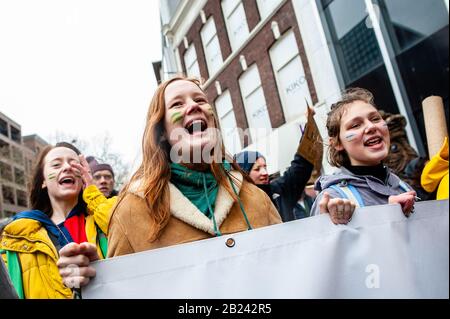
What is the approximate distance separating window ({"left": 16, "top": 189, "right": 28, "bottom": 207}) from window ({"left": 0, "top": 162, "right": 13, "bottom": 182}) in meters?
0.10

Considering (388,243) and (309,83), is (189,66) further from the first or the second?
(388,243)

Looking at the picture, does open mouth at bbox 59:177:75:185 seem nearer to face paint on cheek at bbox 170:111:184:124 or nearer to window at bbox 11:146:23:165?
window at bbox 11:146:23:165

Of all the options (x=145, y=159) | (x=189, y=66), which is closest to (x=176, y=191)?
(x=145, y=159)

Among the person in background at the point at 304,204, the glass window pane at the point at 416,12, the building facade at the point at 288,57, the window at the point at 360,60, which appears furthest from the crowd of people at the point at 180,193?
the window at the point at 360,60

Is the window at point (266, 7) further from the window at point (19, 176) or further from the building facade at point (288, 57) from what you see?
the window at point (19, 176)

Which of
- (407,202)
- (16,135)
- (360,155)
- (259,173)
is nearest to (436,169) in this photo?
(360,155)

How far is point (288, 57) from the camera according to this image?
2.52 m

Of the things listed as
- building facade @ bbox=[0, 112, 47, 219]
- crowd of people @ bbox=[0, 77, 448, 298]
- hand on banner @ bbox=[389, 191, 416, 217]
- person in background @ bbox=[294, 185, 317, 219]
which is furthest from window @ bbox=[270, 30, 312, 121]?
hand on banner @ bbox=[389, 191, 416, 217]

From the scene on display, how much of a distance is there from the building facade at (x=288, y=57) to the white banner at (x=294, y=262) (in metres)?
0.75

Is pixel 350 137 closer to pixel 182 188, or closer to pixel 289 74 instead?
pixel 182 188

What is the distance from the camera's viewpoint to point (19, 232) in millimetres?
1400

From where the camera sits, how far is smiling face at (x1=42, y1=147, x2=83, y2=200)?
152 centimetres

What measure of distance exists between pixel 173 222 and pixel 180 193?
9 cm

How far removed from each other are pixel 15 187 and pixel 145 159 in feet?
2.13
